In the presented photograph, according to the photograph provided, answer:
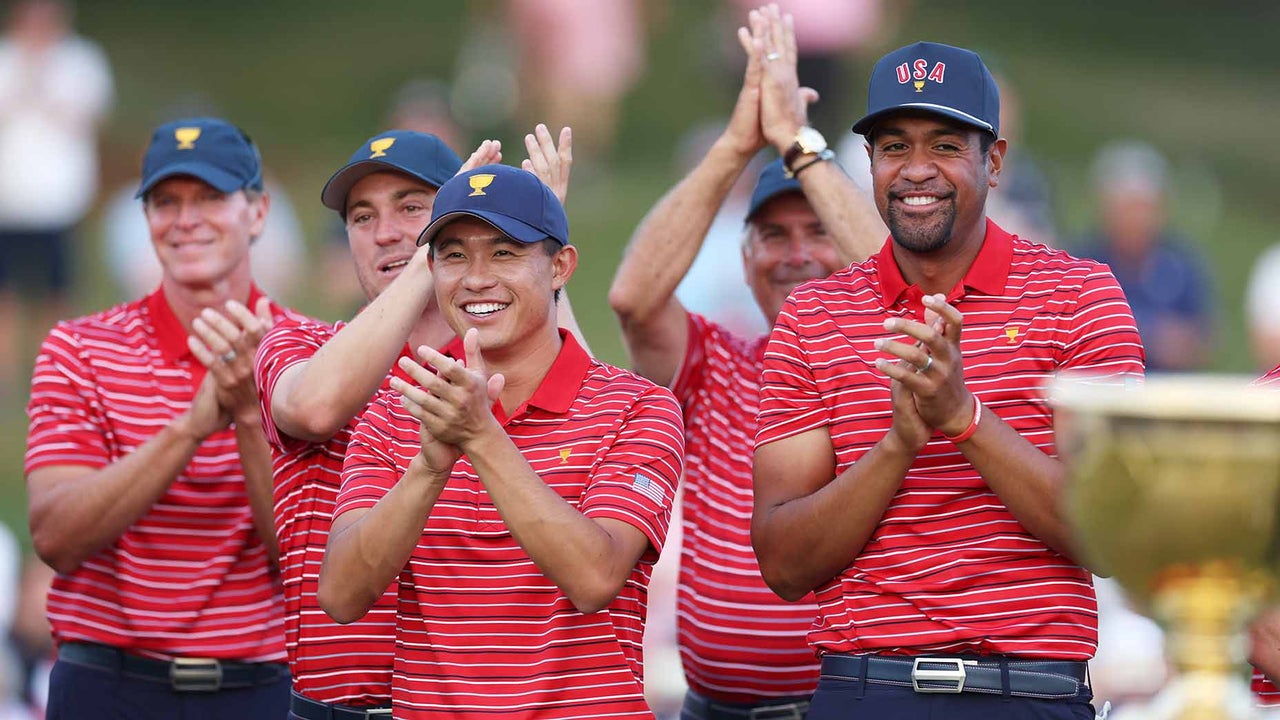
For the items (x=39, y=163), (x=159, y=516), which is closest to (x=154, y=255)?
(x=39, y=163)

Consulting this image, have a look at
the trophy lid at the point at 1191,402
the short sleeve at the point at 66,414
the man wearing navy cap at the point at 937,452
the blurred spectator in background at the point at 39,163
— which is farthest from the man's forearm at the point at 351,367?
the blurred spectator in background at the point at 39,163

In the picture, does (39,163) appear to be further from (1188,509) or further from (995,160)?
(1188,509)

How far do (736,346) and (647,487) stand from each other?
1332 mm

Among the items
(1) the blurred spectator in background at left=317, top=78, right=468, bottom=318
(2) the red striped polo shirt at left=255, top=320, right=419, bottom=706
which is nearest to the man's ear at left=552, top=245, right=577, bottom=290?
(2) the red striped polo shirt at left=255, top=320, right=419, bottom=706

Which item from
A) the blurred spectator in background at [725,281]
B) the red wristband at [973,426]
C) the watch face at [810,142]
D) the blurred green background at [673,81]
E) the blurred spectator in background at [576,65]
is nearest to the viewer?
the red wristband at [973,426]

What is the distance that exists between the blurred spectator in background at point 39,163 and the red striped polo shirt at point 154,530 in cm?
631

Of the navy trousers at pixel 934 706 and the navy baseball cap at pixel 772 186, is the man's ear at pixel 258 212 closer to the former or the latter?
the navy baseball cap at pixel 772 186

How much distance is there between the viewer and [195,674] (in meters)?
4.50

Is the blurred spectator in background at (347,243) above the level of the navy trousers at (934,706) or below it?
above

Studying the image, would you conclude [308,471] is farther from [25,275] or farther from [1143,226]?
[25,275]

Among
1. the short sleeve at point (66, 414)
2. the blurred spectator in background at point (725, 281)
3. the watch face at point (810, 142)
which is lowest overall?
the short sleeve at point (66, 414)

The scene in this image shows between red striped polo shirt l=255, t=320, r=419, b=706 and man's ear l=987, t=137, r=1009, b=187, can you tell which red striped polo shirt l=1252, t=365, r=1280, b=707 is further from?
red striped polo shirt l=255, t=320, r=419, b=706

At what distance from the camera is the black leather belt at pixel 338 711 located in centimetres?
399

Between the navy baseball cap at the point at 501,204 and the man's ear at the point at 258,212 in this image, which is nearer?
the navy baseball cap at the point at 501,204
